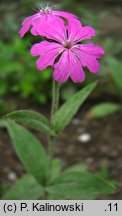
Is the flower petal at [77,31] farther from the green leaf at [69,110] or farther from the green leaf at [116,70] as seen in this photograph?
the green leaf at [116,70]

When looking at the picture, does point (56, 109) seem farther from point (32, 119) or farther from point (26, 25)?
point (26, 25)

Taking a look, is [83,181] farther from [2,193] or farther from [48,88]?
[48,88]

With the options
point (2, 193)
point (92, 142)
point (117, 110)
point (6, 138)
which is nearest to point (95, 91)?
point (117, 110)

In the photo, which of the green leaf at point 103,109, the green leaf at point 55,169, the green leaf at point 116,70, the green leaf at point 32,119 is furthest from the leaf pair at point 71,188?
the green leaf at point 116,70

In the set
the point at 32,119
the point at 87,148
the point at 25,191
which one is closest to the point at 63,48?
the point at 32,119

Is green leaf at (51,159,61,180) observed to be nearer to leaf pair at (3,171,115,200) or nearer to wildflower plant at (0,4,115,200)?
wildflower plant at (0,4,115,200)

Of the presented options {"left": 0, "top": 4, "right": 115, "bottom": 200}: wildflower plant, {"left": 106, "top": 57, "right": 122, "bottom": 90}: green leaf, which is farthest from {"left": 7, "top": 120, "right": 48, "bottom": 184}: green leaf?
{"left": 106, "top": 57, "right": 122, "bottom": 90}: green leaf

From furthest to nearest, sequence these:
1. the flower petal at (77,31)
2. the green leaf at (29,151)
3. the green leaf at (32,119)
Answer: the green leaf at (29,151), the green leaf at (32,119), the flower petal at (77,31)
